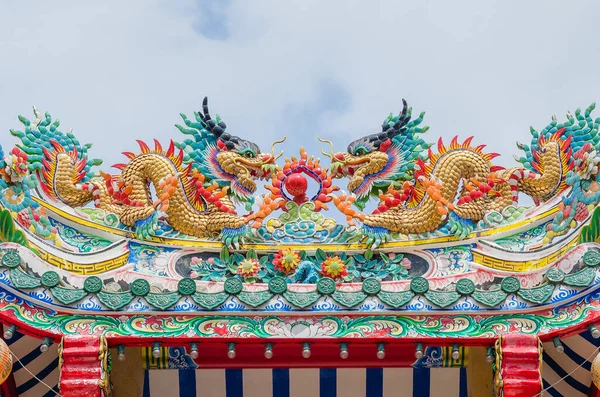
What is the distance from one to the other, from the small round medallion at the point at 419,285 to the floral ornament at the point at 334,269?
3.46 feet

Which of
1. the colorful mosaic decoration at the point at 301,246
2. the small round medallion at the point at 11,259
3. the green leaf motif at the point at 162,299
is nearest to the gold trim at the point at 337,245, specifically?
the colorful mosaic decoration at the point at 301,246

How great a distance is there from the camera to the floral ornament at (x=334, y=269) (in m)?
11.5

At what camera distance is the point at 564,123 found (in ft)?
40.7

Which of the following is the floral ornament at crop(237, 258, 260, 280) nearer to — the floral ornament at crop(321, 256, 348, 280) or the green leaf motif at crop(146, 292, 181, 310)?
Result: the floral ornament at crop(321, 256, 348, 280)

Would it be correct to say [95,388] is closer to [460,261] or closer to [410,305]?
[410,305]

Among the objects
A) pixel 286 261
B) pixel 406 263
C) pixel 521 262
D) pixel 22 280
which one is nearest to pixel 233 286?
pixel 286 261

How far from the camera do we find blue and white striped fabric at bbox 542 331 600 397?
1080cm

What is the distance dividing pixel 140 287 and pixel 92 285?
44cm

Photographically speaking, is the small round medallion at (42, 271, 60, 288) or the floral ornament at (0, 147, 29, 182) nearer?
the small round medallion at (42, 271, 60, 288)

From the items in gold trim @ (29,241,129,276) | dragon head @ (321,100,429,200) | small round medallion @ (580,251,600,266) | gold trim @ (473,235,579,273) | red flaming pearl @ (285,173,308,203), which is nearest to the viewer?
small round medallion @ (580,251,600,266)

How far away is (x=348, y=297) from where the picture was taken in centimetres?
1060

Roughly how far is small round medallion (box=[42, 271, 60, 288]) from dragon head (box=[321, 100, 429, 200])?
3.35m

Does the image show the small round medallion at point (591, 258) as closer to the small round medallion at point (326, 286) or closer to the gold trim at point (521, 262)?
the gold trim at point (521, 262)

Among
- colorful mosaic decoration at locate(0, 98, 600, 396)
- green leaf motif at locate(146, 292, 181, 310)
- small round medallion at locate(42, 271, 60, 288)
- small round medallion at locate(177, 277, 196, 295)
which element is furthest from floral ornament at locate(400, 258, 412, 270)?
small round medallion at locate(42, 271, 60, 288)
